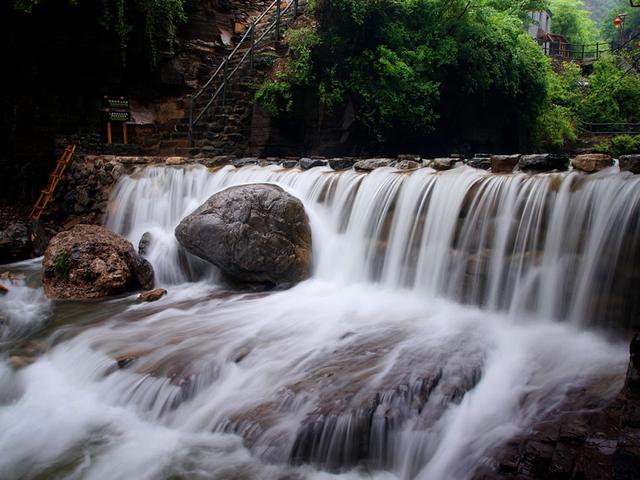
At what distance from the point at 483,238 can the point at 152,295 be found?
14.4ft

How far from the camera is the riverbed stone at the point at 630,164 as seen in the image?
509 centimetres

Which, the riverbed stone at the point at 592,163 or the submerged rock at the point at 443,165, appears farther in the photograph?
the submerged rock at the point at 443,165

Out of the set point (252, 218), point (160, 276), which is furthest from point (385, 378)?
point (160, 276)

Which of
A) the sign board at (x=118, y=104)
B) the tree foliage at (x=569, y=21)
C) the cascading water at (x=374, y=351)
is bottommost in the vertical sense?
the cascading water at (x=374, y=351)

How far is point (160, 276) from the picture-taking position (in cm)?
795

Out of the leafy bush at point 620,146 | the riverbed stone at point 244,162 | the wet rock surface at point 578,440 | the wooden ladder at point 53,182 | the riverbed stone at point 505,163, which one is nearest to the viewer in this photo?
the wet rock surface at point 578,440

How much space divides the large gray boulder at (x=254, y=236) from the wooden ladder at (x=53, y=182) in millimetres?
4919

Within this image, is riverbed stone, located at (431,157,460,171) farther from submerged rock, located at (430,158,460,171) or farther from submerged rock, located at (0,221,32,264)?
submerged rock, located at (0,221,32,264)

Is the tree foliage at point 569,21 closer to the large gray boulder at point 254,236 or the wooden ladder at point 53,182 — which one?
the wooden ladder at point 53,182

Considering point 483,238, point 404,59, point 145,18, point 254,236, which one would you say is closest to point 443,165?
point 483,238

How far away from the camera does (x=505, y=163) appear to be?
673 centimetres

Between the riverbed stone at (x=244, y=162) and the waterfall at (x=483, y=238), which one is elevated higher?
the riverbed stone at (x=244, y=162)

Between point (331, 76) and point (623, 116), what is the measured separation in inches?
618

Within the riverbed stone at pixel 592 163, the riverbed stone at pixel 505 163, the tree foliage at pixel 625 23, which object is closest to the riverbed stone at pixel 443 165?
the riverbed stone at pixel 505 163
